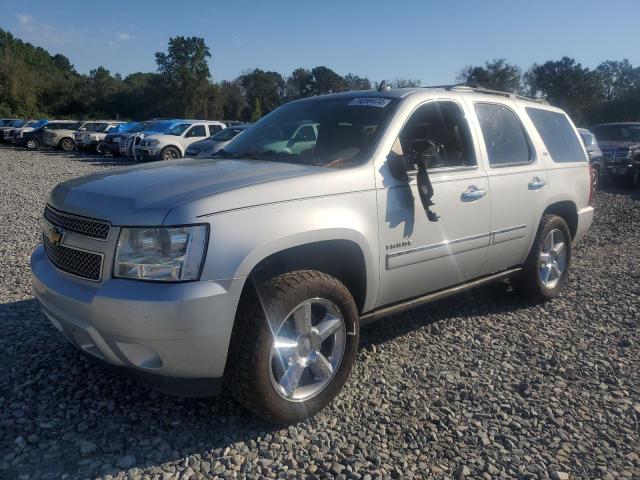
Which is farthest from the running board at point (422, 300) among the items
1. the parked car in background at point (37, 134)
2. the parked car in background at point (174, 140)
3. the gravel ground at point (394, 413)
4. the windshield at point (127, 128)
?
the parked car in background at point (37, 134)

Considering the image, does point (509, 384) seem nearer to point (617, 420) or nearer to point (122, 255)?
point (617, 420)

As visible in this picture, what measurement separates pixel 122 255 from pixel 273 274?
77 centimetres

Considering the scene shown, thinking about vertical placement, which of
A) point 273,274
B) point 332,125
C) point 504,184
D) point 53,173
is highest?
point 332,125

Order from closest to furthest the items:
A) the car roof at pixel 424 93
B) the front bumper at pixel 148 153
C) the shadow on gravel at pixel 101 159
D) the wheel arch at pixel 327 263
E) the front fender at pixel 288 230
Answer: the front fender at pixel 288 230
the wheel arch at pixel 327 263
the car roof at pixel 424 93
the front bumper at pixel 148 153
the shadow on gravel at pixel 101 159

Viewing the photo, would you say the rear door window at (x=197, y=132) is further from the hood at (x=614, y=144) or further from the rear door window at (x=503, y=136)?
the rear door window at (x=503, y=136)

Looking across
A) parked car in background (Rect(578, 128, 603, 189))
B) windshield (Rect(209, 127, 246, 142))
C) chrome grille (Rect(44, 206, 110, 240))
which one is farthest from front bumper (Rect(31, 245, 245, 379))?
windshield (Rect(209, 127, 246, 142))

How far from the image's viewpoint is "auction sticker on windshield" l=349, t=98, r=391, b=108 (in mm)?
3902

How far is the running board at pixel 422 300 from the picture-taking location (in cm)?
358

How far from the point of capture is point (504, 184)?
14.3ft

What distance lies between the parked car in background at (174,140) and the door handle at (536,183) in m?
17.1

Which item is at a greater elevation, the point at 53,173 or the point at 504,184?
the point at 504,184

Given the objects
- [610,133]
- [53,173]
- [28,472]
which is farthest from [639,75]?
[28,472]

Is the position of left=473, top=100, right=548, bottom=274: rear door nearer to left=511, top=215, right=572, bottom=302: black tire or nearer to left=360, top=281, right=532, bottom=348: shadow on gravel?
left=511, top=215, right=572, bottom=302: black tire

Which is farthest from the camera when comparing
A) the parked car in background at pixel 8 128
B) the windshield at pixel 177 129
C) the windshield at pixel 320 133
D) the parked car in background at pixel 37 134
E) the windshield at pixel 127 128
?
the parked car in background at pixel 8 128
